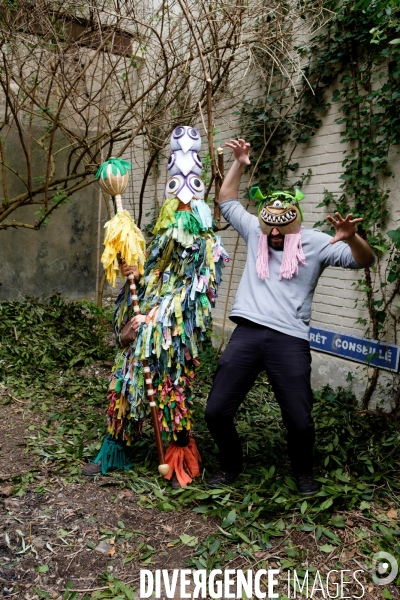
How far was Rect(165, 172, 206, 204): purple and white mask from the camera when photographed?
2971 mm

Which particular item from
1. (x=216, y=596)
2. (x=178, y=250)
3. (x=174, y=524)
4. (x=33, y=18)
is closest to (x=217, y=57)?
(x=33, y=18)

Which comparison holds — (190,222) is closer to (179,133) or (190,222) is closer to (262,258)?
(262,258)

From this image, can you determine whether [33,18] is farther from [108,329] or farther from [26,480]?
[26,480]

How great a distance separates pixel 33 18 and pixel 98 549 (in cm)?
434

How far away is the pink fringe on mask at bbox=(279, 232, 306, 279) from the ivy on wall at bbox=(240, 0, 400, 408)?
1.10 metres

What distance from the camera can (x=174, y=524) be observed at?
2.78 meters

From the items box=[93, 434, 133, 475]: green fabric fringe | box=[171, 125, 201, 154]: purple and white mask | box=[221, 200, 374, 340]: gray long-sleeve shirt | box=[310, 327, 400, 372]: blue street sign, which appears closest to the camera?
box=[221, 200, 374, 340]: gray long-sleeve shirt

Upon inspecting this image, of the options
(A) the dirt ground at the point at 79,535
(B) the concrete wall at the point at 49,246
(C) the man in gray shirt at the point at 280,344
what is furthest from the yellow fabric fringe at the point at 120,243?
(B) the concrete wall at the point at 49,246

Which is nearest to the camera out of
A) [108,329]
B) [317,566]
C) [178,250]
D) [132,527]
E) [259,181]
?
[317,566]

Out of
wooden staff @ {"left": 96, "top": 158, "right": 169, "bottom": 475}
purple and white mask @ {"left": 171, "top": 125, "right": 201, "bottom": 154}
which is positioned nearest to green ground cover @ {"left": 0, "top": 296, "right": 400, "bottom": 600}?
wooden staff @ {"left": 96, "top": 158, "right": 169, "bottom": 475}

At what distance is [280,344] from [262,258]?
19.3 inches

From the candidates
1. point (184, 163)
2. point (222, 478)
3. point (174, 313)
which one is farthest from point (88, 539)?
point (184, 163)

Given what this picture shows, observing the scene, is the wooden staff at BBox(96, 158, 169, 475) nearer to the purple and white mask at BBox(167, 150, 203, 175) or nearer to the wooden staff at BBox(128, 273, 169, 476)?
the wooden staff at BBox(128, 273, 169, 476)

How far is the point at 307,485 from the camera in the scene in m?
2.92
